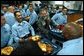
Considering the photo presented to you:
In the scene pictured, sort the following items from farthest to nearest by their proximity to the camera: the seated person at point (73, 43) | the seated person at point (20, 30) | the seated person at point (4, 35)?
1. the seated person at point (20, 30)
2. the seated person at point (4, 35)
3. the seated person at point (73, 43)

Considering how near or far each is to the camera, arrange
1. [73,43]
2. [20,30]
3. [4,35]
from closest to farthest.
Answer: [73,43], [4,35], [20,30]

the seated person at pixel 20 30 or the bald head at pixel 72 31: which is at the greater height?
the bald head at pixel 72 31

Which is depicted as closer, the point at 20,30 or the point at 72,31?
the point at 72,31

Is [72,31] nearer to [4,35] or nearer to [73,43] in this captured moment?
[73,43]

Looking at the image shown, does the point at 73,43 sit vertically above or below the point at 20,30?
above

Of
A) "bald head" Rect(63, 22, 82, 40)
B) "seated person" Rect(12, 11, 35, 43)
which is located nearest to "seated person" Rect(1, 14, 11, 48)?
"seated person" Rect(12, 11, 35, 43)

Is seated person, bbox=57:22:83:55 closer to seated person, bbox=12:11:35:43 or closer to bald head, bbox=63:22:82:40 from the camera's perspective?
bald head, bbox=63:22:82:40


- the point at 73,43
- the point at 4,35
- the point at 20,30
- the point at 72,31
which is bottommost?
the point at 20,30

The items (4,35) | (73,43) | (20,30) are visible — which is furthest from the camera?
(20,30)

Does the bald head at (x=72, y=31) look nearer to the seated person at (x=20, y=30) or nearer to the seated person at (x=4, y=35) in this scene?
the seated person at (x=4, y=35)

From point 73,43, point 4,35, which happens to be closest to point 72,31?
point 73,43

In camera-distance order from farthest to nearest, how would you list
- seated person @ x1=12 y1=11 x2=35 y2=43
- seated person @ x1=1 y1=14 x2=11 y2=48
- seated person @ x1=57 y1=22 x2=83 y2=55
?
seated person @ x1=12 y1=11 x2=35 y2=43, seated person @ x1=1 y1=14 x2=11 y2=48, seated person @ x1=57 y1=22 x2=83 y2=55

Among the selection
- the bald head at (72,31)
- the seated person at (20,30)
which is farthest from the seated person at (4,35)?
the bald head at (72,31)

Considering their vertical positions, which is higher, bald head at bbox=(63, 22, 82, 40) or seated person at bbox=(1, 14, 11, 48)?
bald head at bbox=(63, 22, 82, 40)
